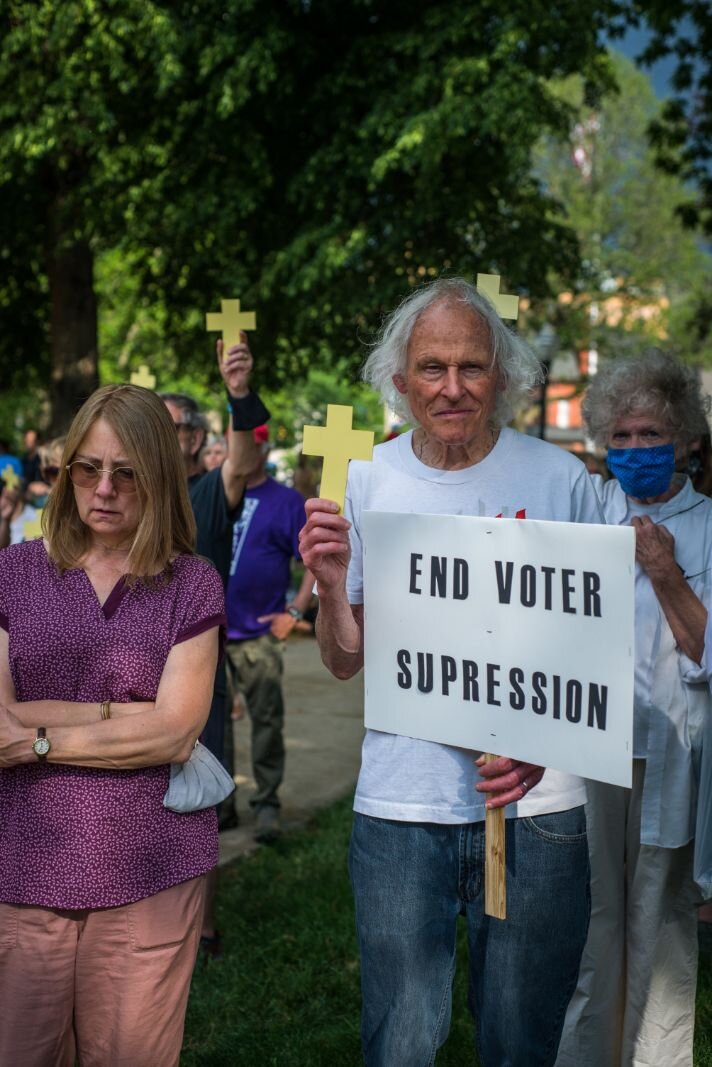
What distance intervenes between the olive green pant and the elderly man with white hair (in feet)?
12.5

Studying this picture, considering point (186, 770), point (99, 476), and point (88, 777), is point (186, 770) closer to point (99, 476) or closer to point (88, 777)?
point (88, 777)

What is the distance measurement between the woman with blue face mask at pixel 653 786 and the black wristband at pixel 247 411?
1013 millimetres

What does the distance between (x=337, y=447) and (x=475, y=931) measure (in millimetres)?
1003

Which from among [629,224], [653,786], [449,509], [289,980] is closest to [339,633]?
[449,509]

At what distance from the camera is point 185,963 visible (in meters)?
2.52

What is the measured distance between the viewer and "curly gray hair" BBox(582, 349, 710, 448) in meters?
3.27

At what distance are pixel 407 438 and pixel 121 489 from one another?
612 mm

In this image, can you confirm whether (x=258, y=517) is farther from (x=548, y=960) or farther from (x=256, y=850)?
(x=548, y=960)

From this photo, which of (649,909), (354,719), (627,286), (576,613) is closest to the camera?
(576,613)

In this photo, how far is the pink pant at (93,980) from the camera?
2.38m

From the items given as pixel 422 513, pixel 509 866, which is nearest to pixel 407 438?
pixel 422 513

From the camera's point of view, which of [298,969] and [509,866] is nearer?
[509,866]

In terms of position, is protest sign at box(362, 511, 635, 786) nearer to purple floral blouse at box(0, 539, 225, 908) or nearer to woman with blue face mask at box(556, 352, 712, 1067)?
purple floral blouse at box(0, 539, 225, 908)

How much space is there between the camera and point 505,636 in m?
2.32
